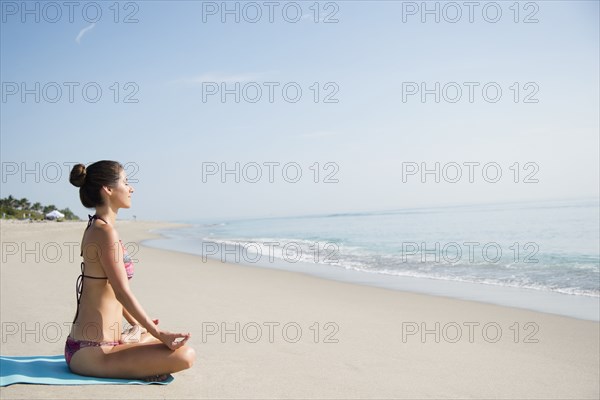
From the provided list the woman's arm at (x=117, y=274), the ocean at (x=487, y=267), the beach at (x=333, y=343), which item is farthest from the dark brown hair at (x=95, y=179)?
the ocean at (x=487, y=267)

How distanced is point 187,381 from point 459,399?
2329mm

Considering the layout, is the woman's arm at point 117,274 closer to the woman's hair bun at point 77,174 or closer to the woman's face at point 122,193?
the woman's face at point 122,193

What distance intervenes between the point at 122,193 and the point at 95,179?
0.69 feet

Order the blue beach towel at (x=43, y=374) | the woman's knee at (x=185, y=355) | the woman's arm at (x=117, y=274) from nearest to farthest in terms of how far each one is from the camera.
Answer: the woman's arm at (x=117, y=274)
the blue beach towel at (x=43, y=374)
the woman's knee at (x=185, y=355)

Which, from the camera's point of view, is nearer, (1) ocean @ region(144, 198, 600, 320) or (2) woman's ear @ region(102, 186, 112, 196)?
(2) woman's ear @ region(102, 186, 112, 196)

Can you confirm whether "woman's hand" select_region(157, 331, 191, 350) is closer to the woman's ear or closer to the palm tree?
the woman's ear

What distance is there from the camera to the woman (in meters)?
3.51

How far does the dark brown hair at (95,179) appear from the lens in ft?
11.8

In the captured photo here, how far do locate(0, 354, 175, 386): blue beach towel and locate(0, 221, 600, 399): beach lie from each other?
0.18 ft

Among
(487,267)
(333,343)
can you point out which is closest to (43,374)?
(333,343)

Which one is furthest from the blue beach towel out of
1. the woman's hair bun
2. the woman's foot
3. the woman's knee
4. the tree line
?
the tree line

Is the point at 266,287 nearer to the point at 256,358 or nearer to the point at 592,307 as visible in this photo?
the point at 256,358

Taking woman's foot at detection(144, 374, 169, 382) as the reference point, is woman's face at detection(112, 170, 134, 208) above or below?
above

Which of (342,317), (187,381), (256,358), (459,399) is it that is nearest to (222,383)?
(187,381)
